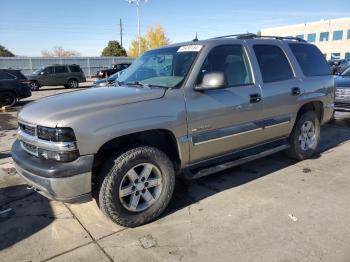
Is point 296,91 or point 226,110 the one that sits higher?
point 296,91

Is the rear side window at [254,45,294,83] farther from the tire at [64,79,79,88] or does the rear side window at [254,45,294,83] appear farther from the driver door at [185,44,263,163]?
the tire at [64,79,79,88]

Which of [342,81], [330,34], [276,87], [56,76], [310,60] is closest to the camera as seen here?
[276,87]

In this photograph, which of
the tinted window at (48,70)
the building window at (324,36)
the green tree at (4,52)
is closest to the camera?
the tinted window at (48,70)

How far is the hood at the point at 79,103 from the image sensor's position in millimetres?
3102

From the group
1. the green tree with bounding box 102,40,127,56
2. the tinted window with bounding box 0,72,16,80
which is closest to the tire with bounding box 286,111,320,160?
the tinted window with bounding box 0,72,16,80

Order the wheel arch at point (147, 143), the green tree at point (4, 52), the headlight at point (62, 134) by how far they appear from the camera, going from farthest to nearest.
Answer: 1. the green tree at point (4, 52)
2. the wheel arch at point (147, 143)
3. the headlight at point (62, 134)

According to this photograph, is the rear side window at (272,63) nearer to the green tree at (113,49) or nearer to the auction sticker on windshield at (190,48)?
the auction sticker on windshield at (190,48)

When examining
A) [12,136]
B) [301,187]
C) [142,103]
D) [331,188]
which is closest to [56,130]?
[142,103]

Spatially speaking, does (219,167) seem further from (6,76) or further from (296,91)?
(6,76)

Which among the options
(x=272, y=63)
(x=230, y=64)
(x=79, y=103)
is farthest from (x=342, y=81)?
(x=79, y=103)

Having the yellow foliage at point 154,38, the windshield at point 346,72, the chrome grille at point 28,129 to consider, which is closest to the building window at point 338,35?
the yellow foliage at point 154,38

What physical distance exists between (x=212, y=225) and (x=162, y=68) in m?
1.96

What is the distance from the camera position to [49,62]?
112 feet

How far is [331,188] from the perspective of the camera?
442 cm
